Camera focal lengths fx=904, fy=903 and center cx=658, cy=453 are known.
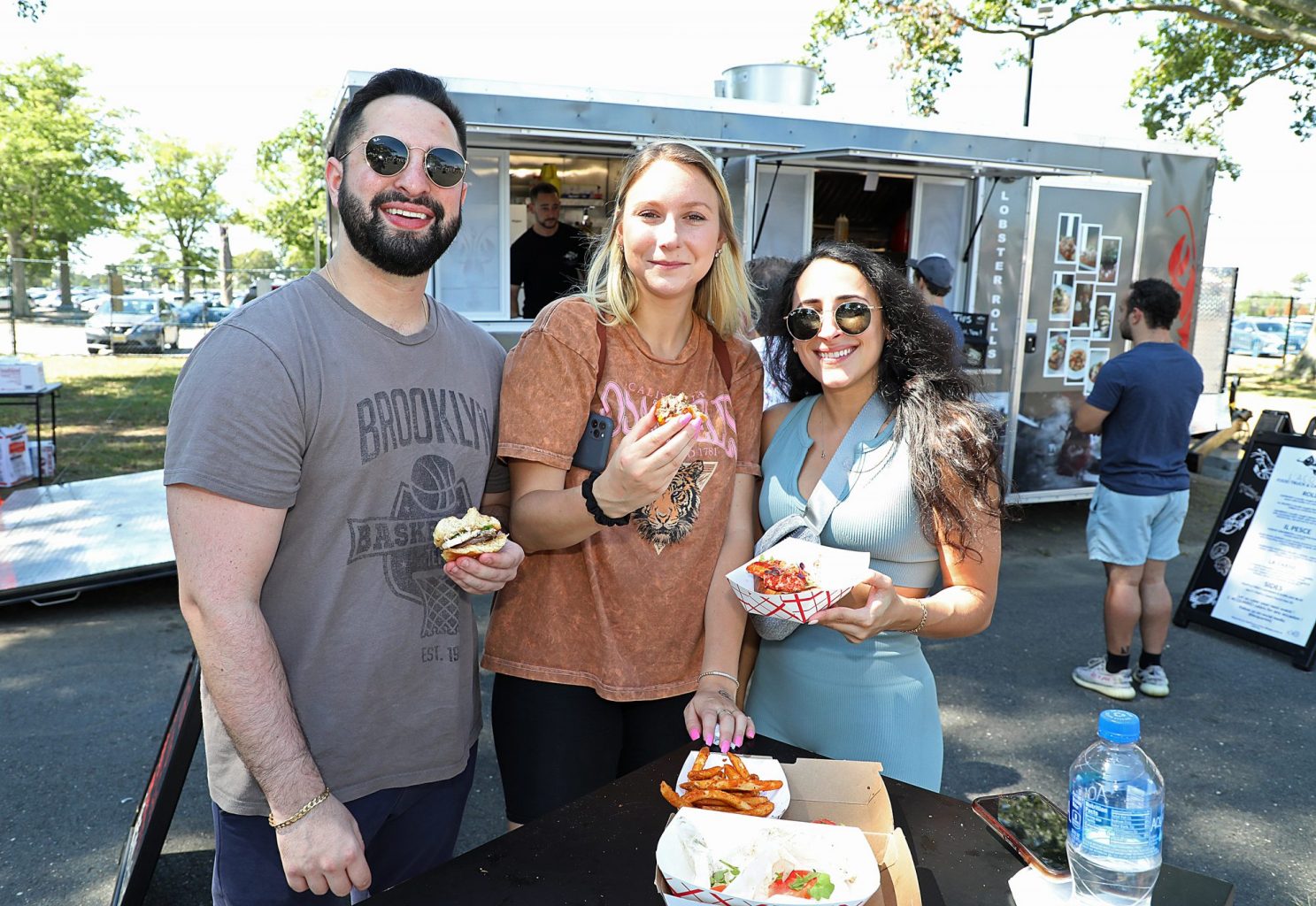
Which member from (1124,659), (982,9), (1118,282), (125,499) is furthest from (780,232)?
(982,9)

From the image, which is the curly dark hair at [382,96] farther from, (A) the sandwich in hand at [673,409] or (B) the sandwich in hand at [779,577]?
(B) the sandwich in hand at [779,577]

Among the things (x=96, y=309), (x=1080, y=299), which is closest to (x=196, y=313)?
(x=96, y=309)

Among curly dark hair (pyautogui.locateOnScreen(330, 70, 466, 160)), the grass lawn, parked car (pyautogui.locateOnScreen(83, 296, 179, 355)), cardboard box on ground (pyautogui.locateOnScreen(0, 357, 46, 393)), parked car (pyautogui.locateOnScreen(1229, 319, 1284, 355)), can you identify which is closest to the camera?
curly dark hair (pyautogui.locateOnScreen(330, 70, 466, 160))

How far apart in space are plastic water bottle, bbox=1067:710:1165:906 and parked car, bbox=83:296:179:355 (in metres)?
24.5

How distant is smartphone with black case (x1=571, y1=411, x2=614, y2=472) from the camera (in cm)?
213

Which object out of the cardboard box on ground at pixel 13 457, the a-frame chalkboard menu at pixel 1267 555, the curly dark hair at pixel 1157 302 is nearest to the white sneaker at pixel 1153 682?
the a-frame chalkboard menu at pixel 1267 555

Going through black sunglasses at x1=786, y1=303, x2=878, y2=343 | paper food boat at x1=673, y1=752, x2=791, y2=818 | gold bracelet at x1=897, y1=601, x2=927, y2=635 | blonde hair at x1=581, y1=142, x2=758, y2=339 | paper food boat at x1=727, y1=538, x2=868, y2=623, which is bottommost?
paper food boat at x1=673, y1=752, x2=791, y2=818

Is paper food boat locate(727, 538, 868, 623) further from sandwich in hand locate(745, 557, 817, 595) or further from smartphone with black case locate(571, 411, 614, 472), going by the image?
smartphone with black case locate(571, 411, 614, 472)

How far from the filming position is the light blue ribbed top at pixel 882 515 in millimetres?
2205

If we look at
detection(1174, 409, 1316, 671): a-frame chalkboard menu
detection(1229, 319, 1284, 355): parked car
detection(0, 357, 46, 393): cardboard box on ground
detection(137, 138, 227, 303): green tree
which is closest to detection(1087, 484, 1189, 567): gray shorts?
detection(1174, 409, 1316, 671): a-frame chalkboard menu

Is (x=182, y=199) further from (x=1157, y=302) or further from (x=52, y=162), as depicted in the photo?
(x=1157, y=302)

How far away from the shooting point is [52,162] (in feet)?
109

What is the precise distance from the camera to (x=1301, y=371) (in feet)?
79.5

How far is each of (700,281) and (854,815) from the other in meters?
1.35
